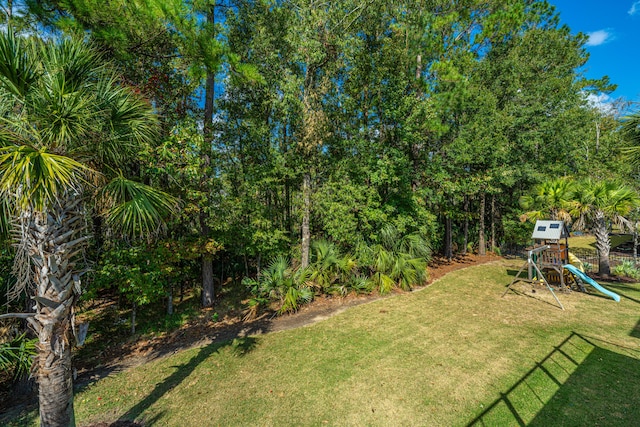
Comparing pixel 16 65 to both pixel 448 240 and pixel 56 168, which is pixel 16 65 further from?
pixel 448 240

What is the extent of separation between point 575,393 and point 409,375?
229 cm

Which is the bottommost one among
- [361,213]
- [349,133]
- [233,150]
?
[361,213]

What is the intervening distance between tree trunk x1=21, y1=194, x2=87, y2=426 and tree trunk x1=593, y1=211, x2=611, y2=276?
14.2m

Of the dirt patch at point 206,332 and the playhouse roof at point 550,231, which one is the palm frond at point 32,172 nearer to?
the dirt patch at point 206,332

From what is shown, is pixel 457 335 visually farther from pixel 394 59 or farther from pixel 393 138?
pixel 394 59

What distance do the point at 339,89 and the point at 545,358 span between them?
10.3 meters

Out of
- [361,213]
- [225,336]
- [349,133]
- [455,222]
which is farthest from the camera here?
[455,222]

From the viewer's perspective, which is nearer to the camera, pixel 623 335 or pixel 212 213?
pixel 623 335

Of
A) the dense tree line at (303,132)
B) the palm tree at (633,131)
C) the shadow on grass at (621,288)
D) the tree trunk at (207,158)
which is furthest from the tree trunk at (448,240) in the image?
the tree trunk at (207,158)

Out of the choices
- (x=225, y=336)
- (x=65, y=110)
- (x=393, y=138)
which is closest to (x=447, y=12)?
(x=393, y=138)

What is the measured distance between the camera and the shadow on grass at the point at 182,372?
414 cm

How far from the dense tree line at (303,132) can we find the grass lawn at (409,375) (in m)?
2.06

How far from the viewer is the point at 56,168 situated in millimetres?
2484

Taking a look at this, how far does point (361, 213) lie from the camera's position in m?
9.09
